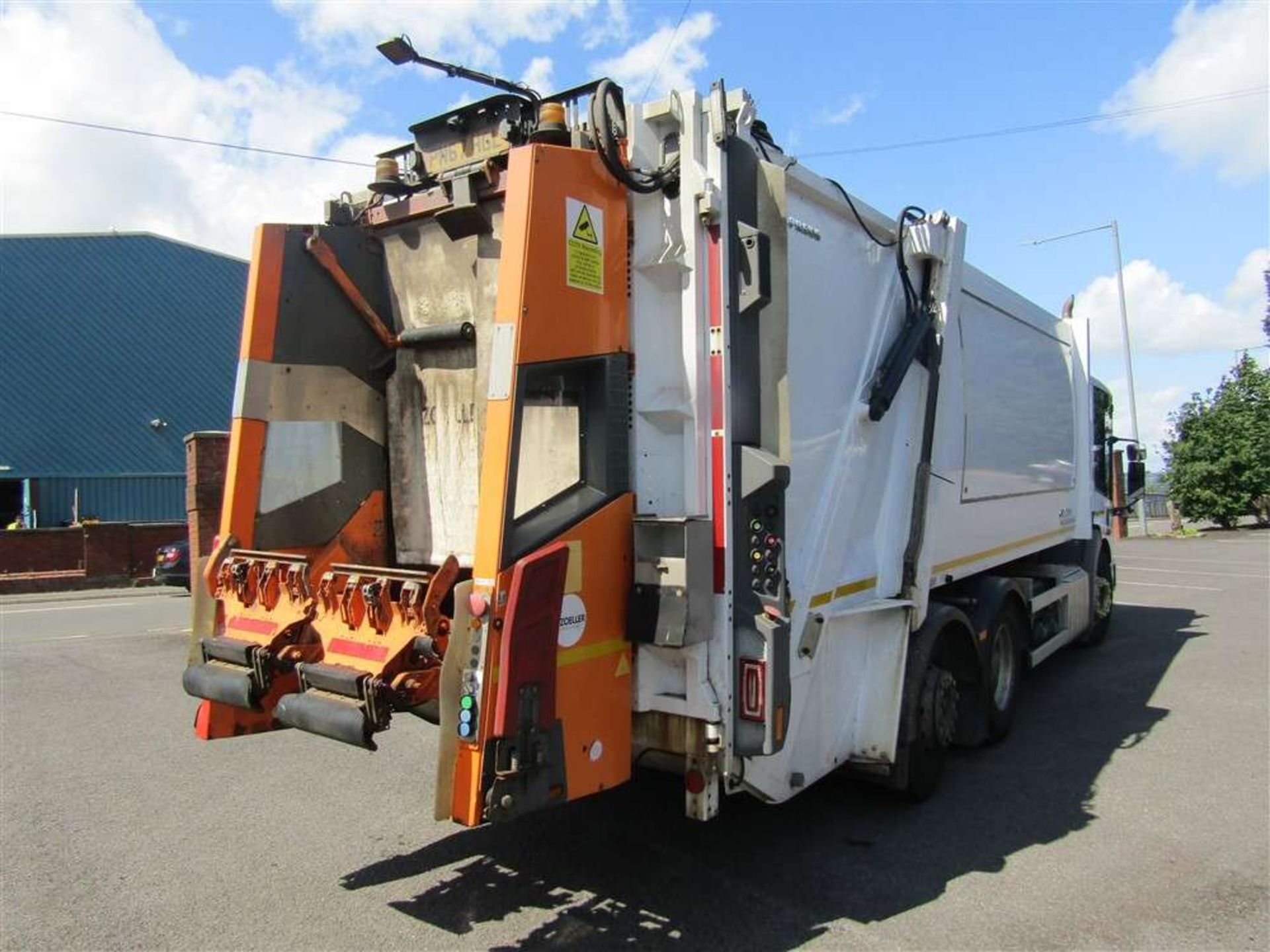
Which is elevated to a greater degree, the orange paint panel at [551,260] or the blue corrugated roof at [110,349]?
the blue corrugated roof at [110,349]

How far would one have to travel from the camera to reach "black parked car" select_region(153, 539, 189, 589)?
1748 centimetres

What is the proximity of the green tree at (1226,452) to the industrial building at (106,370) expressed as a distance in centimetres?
3024

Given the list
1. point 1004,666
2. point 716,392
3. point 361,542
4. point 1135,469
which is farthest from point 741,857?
point 1135,469

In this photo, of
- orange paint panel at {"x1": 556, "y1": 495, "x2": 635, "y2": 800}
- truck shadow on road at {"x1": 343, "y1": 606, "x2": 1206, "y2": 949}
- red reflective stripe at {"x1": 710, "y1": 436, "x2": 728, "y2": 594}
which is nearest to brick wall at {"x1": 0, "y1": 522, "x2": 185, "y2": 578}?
truck shadow on road at {"x1": 343, "y1": 606, "x2": 1206, "y2": 949}

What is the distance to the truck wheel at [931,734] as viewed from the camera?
4832mm

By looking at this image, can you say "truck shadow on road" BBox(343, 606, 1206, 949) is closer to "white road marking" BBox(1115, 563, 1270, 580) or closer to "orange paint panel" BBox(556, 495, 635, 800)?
"orange paint panel" BBox(556, 495, 635, 800)

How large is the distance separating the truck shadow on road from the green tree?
91.1ft

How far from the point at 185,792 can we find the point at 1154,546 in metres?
24.7

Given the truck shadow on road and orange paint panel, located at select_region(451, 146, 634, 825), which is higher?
orange paint panel, located at select_region(451, 146, 634, 825)

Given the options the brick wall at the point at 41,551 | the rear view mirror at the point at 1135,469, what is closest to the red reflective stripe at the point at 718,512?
the rear view mirror at the point at 1135,469

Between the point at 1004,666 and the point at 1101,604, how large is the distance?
4.07 metres

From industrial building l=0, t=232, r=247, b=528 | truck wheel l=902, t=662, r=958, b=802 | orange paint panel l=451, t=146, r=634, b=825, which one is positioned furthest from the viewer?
industrial building l=0, t=232, r=247, b=528

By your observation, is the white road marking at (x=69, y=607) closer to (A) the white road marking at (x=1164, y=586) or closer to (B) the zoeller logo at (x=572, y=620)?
(B) the zoeller logo at (x=572, y=620)

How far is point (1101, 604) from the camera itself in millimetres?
9750
